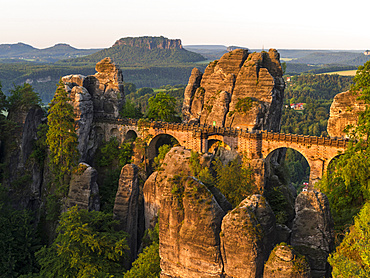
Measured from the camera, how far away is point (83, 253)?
30.2 m

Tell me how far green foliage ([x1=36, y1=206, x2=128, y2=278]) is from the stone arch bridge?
80.2ft

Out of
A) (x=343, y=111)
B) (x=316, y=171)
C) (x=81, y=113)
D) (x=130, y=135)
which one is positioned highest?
(x=343, y=111)

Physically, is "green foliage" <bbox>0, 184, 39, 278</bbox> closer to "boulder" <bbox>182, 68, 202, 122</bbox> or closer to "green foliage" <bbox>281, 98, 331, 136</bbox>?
"boulder" <bbox>182, 68, 202, 122</bbox>

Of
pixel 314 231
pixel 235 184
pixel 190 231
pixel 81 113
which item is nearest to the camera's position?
pixel 190 231

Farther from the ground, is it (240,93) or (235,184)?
(240,93)

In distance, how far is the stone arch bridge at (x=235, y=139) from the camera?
47625mm

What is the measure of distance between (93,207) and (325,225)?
26.5 m

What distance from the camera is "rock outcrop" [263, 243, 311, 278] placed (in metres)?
16.6

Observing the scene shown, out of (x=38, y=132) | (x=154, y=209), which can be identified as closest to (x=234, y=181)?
(x=154, y=209)

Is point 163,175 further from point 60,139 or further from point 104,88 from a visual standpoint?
point 104,88

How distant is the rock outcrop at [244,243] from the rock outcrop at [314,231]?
81.9 inches

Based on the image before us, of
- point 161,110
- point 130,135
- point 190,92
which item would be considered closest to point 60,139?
point 130,135

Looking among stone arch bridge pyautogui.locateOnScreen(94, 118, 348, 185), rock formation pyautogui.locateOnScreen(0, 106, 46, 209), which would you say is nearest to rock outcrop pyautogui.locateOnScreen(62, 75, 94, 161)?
rock formation pyautogui.locateOnScreen(0, 106, 46, 209)

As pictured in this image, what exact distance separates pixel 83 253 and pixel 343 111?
33360mm
